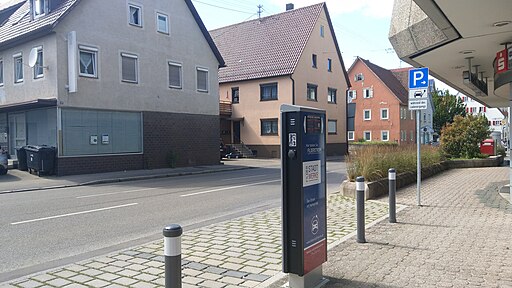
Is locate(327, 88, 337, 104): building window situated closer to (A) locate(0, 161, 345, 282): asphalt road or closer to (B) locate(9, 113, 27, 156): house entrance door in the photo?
(A) locate(0, 161, 345, 282): asphalt road

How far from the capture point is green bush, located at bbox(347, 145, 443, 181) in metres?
11.6

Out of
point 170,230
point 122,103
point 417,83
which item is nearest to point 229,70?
point 122,103

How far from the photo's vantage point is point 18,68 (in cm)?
2155

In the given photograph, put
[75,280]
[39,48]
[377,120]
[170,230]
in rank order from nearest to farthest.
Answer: [170,230] < [75,280] < [39,48] < [377,120]

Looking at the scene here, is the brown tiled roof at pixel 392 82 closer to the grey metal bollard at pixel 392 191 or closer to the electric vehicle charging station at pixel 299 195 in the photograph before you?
the grey metal bollard at pixel 392 191

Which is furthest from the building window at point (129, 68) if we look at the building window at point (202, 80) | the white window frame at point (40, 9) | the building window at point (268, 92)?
the building window at point (268, 92)

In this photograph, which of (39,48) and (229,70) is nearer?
(39,48)

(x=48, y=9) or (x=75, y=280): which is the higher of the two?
(x=48, y=9)

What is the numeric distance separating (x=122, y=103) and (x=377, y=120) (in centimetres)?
4146

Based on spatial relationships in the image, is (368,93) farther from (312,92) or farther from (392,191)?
(392,191)

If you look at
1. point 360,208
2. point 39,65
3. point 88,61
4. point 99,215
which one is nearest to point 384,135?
point 88,61

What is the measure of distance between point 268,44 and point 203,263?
3528cm

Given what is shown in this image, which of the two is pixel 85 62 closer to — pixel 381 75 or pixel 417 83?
pixel 417 83

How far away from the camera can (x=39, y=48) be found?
770 inches
